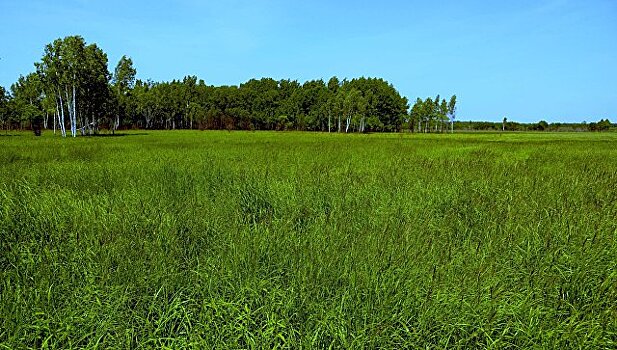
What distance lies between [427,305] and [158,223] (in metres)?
3.24

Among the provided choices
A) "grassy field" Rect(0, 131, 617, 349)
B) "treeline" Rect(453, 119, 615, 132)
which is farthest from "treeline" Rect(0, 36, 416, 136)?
"grassy field" Rect(0, 131, 617, 349)

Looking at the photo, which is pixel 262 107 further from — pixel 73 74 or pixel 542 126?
pixel 542 126

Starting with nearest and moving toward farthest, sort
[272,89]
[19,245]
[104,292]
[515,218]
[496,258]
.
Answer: [104,292] → [496,258] → [19,245] → [515,218] → [272,89]

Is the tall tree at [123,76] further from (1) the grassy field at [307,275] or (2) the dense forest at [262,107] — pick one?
(1) the grassy field at [307,275]

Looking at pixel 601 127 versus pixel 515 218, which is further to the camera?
pixel 601 127

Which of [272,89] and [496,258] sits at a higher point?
[272,89]

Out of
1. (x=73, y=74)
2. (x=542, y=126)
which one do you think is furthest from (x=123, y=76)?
(x=542, y=126)

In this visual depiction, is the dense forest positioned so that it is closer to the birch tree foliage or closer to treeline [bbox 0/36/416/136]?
treeline [bbox 0/36/416/136]

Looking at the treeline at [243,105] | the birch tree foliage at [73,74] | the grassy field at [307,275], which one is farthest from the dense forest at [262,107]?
the grassy field at [307,275]

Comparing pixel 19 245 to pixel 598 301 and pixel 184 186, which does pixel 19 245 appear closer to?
pixel 184 186

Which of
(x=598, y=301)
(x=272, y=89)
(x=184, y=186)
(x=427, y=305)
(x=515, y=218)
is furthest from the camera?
(x=272, y=89)

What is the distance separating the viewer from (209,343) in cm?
263

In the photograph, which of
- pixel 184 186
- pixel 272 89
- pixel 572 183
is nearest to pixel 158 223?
pixel 184 186

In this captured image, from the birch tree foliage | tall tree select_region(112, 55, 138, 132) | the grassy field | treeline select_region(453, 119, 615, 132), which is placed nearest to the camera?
the grassy field
